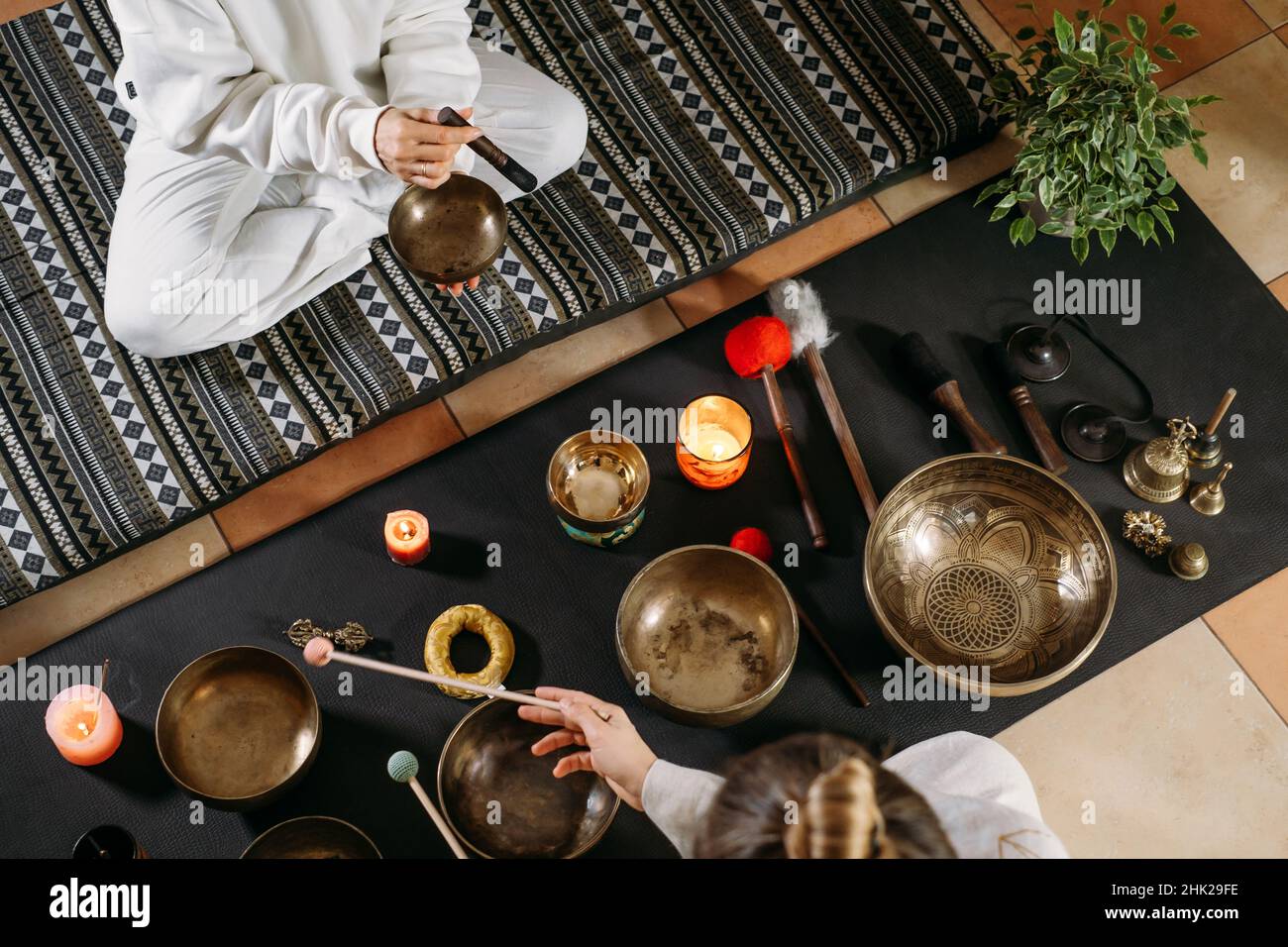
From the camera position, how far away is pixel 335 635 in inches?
70.4

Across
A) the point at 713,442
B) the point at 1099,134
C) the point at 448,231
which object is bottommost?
the point at 713,442

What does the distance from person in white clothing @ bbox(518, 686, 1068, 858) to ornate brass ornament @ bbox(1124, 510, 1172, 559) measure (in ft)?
1.86

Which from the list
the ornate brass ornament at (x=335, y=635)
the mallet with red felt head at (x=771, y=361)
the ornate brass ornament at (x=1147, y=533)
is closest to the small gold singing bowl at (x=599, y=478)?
the mallet with red felt head at (x=771, y=361)

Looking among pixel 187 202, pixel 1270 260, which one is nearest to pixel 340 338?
pixel 187 202

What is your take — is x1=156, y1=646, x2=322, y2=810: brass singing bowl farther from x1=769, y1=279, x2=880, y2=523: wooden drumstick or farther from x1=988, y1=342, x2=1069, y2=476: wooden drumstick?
x1=988, y1=342, x2=1069, y2=476: wooden drumstick

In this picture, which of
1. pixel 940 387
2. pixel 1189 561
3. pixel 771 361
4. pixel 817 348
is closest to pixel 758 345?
pixel 771 361

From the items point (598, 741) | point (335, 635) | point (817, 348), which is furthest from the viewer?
point (817, 348)

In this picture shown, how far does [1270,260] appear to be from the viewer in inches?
89.2

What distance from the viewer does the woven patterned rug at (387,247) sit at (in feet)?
6.43

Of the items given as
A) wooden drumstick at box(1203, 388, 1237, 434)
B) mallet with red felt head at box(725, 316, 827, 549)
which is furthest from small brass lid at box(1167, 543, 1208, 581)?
mallet with red felt head at box(725, 316, 827, 549)

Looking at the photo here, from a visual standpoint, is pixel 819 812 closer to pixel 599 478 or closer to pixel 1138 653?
pixel 599 478

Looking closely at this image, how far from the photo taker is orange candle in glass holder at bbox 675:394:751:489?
6.08ft

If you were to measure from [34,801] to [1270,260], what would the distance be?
2471mm

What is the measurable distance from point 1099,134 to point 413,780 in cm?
150
